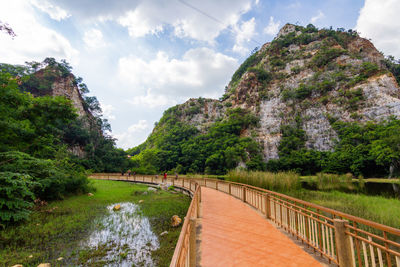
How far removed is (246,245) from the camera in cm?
387

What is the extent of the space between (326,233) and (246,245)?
1518 millimetres

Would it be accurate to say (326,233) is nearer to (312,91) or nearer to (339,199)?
(339,199)

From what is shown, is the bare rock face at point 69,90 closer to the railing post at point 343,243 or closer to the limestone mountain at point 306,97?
the limestone mountain at point 306,97

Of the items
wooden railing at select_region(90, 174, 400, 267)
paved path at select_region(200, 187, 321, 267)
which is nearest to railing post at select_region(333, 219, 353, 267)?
wooden railing at select_region(90, 174, 400, 267)

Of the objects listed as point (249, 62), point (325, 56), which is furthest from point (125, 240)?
point (249, 62)

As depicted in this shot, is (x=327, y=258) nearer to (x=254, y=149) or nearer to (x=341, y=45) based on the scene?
(x=254, y=149)

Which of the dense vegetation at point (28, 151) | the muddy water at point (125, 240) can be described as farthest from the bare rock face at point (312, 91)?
the dense vegetation at point (28, 151)

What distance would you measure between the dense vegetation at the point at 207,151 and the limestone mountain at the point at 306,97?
427 mm

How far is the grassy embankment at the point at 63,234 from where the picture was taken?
4.86 meters

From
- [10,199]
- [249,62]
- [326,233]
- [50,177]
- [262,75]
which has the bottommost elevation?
[10,199]

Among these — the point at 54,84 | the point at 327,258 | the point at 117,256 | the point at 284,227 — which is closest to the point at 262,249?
the point at 327,258

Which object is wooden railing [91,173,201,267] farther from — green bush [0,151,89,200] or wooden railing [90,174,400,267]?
green bush [0,151,89,200]

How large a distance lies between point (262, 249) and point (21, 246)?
22.5 feet

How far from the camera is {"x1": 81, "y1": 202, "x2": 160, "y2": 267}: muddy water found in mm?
4918
